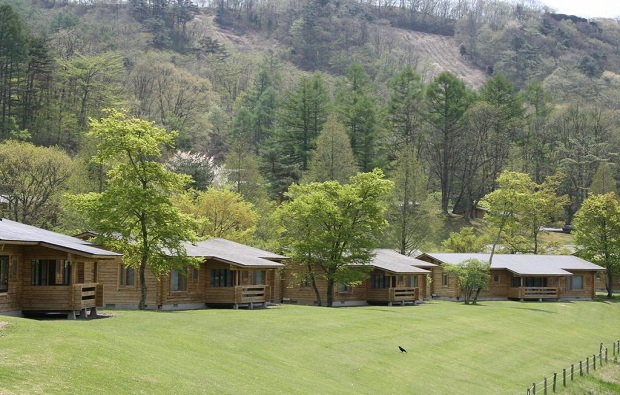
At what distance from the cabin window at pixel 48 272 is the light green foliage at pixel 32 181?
3365 centimetres

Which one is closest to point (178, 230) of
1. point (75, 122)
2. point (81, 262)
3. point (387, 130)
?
point (81, 262)

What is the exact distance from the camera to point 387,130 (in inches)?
4528

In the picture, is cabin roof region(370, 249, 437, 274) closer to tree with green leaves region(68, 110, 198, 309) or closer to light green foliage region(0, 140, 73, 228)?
tree with green leaves region(68, 110, 198, 309)

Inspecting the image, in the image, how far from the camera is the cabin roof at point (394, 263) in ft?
224

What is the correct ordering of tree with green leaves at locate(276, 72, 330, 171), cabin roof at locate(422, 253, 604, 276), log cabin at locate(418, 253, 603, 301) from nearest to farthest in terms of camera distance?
cabin roof at locate(422, 253, 604, 276)
log cabin at locate(418, 253, 603, 301)
tree with green leaves at locate(276, 72, 330, 171)

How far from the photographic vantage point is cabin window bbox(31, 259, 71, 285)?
38.7m

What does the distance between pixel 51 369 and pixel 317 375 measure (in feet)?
41.5

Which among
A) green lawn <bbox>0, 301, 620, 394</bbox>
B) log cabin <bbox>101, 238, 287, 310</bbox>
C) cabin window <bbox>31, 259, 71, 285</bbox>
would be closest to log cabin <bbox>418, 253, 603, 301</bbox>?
green lawn <bbox>0, 301, 620, 394</bbox>

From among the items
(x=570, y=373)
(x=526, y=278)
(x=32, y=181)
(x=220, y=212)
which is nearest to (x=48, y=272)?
(x=570, y=373)

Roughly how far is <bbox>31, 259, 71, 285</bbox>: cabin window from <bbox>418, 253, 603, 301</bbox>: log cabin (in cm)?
4498

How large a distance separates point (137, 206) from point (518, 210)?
49.3m

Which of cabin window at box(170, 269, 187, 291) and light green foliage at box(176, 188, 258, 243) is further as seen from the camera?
light green foliage at box(176, 188, 258, 243)

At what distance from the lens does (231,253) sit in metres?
57.6

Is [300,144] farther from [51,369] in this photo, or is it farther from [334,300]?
[51,369]
